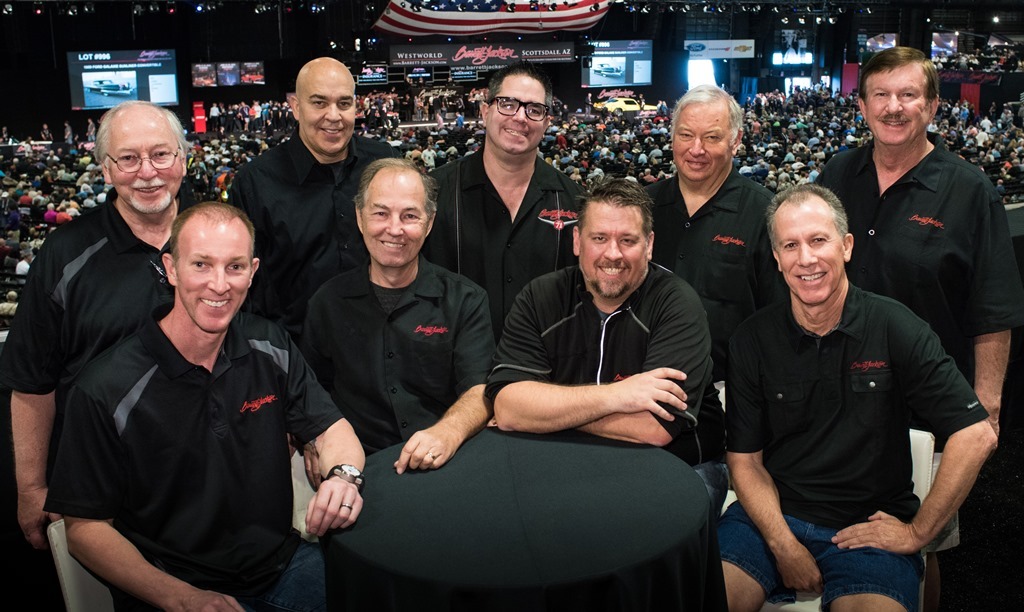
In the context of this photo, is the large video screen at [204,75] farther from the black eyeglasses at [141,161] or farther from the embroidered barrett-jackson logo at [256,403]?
the embroidered barrett-jackson logo at [256,403]

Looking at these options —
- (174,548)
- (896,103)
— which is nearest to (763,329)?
(896,103)

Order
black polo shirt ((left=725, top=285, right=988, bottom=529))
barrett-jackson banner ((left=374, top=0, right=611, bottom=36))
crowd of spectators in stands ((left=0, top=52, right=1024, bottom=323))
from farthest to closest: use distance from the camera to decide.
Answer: barrett-jackson banner ((left=374, top=0, right=611, bottom=36)), crowd of spectators in stands ((left=0, top=52, right=1024, bottom=323)), black polo shirt ((left=725, top=285, right=988, bottom=529))

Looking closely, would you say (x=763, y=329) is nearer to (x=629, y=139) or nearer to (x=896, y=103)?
(x=896, y=103)

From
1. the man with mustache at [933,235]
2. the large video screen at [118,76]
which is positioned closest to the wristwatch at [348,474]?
the man with mustache at [933,235]

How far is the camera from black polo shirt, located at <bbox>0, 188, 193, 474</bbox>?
2535 millimetres

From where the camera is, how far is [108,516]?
2186 millimetres

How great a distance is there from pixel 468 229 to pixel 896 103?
156cm

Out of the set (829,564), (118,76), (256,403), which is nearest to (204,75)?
(118,76)

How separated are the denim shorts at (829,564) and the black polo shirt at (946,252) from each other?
101cm

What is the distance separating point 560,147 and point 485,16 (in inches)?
431

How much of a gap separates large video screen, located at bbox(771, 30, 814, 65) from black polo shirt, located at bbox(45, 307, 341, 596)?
3980 cm

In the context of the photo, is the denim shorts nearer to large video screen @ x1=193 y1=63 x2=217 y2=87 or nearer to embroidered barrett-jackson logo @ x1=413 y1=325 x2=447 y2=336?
embroidered barrett-jackson logo @ x1=413 y1=325 x2=447 y2=336

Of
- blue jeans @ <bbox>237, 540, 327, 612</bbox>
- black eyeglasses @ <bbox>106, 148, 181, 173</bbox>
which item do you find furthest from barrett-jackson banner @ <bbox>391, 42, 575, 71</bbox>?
blue jeans @ <bbox>237, 540, 327, 612</bbox>

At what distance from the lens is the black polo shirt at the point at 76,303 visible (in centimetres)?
254
